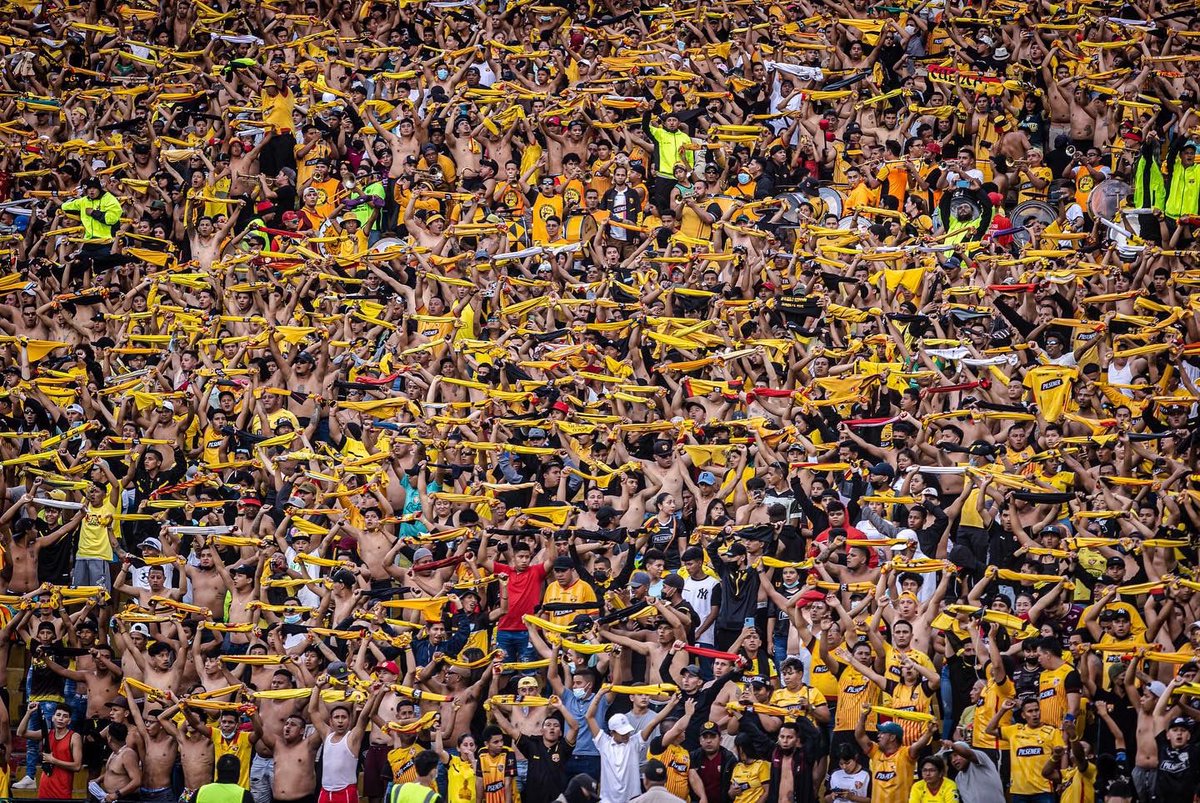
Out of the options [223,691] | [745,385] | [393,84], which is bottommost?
[223,691]

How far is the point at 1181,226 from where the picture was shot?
67.8ft

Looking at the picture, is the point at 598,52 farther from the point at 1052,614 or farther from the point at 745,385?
the point at 1052,614

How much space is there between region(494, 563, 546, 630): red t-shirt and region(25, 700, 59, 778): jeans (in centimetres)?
355

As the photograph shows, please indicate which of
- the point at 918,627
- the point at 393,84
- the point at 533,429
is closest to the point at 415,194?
the point at 393,84

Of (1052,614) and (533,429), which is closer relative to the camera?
(1052,614)

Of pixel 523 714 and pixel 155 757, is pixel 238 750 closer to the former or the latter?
pixel 155 757

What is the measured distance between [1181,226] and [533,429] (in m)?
7.11

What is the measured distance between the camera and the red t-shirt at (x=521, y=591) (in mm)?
16359

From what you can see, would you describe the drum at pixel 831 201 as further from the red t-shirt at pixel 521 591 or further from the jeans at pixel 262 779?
the jeans at pixel 262 779

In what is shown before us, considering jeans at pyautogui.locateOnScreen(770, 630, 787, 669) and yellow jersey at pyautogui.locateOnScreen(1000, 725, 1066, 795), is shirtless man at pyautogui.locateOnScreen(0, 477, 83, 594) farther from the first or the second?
yellow jersey at pyautogui.locateOnScreen(1000, 725, 1066, 795)

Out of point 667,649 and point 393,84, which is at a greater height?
point 393,84

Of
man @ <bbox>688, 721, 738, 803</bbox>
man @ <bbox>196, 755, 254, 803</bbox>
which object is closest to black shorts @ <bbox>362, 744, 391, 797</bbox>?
man @ <bbox>196, 755, 254, 803</bbox>

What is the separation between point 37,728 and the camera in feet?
53.0

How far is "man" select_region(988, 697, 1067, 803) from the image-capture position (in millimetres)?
14602
